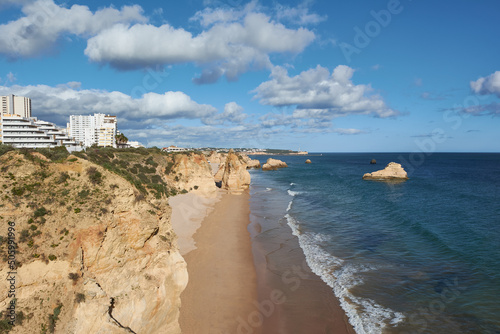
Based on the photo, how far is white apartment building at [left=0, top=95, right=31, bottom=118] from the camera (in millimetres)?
106069

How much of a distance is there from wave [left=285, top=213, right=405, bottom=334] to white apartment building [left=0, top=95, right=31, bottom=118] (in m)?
125

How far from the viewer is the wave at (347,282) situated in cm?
1447

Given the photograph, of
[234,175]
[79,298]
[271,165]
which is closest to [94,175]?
[79,298]

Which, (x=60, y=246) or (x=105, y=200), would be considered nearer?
(x=60, y=246)

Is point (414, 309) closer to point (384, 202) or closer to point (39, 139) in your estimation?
point (384, 202)

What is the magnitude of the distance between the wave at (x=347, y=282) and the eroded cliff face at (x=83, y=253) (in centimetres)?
973

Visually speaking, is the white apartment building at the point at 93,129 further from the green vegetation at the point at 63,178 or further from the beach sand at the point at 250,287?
the green vegetation at the point at 63,178

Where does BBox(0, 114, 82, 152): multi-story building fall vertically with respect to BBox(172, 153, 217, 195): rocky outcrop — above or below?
above

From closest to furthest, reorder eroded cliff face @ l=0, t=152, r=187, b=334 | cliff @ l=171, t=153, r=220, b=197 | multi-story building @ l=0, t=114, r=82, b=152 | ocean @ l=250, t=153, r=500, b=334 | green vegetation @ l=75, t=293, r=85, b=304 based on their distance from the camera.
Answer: eroded cliff face @ l=0, t=152, r=187, b=334 → green vegetation @ l=75, t=293, r=85, b=304 → ocean @ l=250, t=153, r=500, b=334 → cliff @ l=171, t=153, r=220, b=197 → multi-story building @ l=0, t=114, r=82, b=152

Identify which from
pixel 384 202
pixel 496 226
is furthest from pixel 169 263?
pixel 384 202

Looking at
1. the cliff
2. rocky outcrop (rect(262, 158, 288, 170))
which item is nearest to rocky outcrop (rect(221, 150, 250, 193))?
the cliff

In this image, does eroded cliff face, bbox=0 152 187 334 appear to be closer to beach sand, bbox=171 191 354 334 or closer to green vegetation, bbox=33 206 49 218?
green vegetation, bbox=33 206 49 218

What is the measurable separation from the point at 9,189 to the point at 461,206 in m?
49.1

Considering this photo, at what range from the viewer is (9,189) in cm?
921
